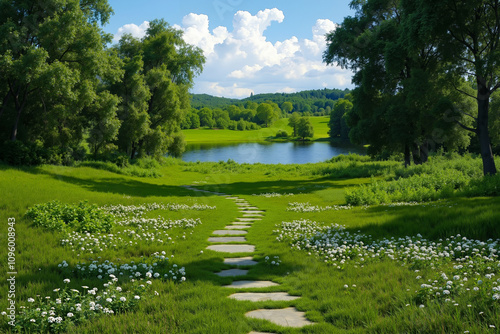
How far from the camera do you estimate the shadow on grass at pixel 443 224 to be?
830cm

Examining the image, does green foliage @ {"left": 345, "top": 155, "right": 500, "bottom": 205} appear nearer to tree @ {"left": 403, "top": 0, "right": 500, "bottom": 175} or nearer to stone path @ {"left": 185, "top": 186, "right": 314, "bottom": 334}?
tree @ {"left": 403, "top": 0, "right": 500, "bottom": 175}

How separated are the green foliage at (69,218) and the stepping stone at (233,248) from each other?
3.33m

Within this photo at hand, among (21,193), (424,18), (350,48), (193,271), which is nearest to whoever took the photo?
(193,271)

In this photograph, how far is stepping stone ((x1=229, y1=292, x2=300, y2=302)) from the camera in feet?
17.8

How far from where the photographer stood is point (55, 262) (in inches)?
266

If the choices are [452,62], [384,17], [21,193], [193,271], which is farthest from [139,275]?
[384,17]

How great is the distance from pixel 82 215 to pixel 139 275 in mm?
5096

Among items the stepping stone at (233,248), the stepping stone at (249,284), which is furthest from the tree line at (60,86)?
the stepping stone at (249,284)

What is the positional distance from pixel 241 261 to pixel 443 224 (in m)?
5.55

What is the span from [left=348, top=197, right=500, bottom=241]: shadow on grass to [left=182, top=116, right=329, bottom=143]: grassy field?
4620 inches

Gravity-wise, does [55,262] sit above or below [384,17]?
below

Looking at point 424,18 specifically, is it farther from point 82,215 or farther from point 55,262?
point 55,262

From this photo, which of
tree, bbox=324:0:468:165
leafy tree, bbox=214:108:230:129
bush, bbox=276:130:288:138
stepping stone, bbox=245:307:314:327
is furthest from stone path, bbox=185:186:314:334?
leafy tree, bbox=214:108:230:129

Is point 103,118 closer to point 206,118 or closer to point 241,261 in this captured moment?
point 241,261
